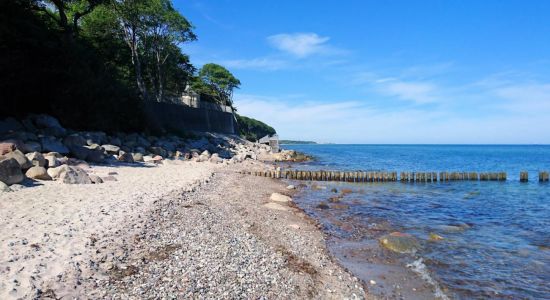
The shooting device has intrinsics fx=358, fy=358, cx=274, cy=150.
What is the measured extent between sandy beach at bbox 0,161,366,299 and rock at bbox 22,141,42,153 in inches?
149

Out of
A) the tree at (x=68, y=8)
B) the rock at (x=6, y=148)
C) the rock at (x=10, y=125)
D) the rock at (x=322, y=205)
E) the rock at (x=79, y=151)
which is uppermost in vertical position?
the tree at (x=68, y=8)

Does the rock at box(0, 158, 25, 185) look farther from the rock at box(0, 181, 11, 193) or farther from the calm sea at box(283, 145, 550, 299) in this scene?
the calm sea at box(283, 145, 550, 299)

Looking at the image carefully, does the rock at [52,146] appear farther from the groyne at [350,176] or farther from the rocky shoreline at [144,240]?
the groyne at [350,176]

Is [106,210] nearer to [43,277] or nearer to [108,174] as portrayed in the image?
[43,277]

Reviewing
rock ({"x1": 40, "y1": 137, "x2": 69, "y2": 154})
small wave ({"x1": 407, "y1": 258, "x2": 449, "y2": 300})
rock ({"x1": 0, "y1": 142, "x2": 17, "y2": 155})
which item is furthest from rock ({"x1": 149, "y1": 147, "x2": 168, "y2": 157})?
small wave ({"x1": 407, "y1": 258, "x2": 449, "y2": 300})

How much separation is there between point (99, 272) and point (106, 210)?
371cm

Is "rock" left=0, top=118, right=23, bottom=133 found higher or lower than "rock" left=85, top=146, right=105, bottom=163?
higher

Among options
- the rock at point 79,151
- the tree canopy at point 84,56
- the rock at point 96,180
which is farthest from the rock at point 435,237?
the tree canopy at point 84,56

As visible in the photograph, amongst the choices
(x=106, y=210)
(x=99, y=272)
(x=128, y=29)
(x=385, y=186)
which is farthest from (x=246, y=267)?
(x=128, y=29)

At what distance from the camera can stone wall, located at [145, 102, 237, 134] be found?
3697cm

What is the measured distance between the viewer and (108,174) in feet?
49.0

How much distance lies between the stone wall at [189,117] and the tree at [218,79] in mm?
8904

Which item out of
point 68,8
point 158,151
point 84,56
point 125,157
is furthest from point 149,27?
point 125,157

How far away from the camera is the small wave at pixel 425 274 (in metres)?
7.34
